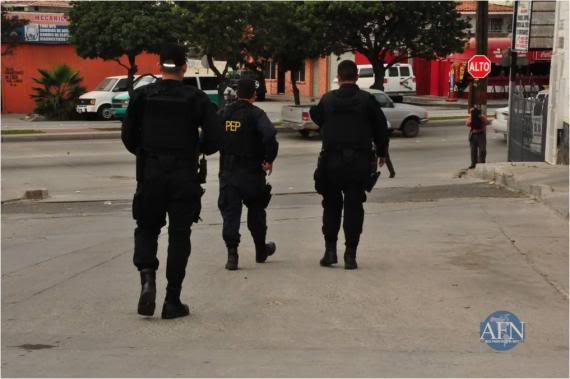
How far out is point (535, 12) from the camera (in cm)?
2147

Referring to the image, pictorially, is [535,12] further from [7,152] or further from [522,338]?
[522,338]

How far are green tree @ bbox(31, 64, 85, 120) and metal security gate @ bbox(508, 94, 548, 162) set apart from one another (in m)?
20.4

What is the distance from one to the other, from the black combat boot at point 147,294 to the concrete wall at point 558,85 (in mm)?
14380

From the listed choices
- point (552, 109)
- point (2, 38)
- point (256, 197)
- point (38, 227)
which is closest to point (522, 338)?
→ point (256, 197)

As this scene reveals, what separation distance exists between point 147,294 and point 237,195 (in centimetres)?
235

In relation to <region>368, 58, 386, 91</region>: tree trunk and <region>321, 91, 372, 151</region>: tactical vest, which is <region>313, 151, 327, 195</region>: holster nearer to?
<region>321, 91, 372, 151</region>: tactical vest

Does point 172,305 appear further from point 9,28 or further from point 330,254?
point 9,28

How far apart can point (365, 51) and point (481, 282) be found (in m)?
29.2

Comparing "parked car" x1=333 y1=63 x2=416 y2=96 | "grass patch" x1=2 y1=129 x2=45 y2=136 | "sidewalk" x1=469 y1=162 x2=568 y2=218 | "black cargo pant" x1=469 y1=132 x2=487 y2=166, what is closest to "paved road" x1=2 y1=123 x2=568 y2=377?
"sidewalk" x1=469 y1=162 x2=568 y2=218

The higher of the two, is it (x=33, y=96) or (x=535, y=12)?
(x=535, y=12)

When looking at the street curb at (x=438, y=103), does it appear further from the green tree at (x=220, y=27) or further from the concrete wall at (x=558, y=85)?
the concrete wall at (x=558, y=85)

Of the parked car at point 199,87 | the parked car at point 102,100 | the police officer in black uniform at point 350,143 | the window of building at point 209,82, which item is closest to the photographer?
the police officer in black uniform at point 350,143

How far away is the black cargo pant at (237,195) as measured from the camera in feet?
28.2

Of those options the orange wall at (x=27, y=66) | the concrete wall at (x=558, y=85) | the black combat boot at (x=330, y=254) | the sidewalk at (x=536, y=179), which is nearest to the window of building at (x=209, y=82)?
the orange wall at (x=27, y=66)
